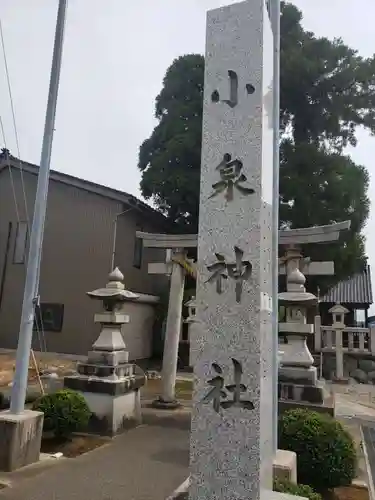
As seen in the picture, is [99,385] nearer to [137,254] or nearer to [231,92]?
[231,92]

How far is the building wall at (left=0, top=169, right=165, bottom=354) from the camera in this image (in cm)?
1669

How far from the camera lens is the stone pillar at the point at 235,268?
126 inches

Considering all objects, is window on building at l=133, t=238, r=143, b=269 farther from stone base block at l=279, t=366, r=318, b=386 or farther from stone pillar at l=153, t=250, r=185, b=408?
stone base block at l=279, t=366, r=318, b=386

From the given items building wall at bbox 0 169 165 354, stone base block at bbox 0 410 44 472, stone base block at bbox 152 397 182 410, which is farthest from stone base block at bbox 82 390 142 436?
building wall at bbox 0 169 165 354

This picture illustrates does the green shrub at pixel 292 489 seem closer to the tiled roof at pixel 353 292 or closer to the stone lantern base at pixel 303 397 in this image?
the stone lantern base at pixel 303 397

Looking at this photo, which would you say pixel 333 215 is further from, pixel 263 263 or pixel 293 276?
pixel 263 263

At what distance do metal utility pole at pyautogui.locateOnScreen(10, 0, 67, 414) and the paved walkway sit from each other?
104 centimetres

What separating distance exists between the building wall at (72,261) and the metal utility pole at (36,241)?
10.8 m

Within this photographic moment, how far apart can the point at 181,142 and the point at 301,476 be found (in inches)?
583

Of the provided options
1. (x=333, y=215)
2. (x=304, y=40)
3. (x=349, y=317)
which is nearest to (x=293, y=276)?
(x=333, y=215)

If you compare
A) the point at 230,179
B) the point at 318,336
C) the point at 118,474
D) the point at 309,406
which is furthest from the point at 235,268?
→ the point at 318,336

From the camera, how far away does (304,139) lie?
19203 millimetres

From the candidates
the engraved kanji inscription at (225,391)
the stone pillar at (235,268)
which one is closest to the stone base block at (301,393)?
the stone pillar at (235,268)

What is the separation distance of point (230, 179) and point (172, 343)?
7515 millimetres
